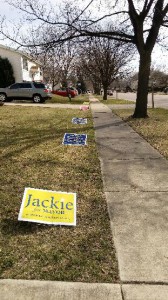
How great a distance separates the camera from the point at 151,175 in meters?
5.93

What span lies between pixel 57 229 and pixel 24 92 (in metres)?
25.9

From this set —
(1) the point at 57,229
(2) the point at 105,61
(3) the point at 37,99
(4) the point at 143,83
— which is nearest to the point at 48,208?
(1) the point at 57,229

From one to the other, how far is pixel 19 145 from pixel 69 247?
17.7 ft

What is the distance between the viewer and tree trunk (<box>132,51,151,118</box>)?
47.9ft

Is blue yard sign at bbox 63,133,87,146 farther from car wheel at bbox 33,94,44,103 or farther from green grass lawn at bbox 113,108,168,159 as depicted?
car wheel at bbox 33,94,44,103

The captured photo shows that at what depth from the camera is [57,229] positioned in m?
3.81

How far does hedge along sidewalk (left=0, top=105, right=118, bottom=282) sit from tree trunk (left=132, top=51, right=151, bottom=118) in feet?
26.7

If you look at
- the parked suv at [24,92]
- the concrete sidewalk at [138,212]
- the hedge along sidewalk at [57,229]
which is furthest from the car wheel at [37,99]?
the hedge along sidewalk at [57,229]

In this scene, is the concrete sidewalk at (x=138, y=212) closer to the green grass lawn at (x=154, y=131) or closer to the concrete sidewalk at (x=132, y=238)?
the concrete sidewalk at (x=132, y=238)

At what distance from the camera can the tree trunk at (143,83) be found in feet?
47.9

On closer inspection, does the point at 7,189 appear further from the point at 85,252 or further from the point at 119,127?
the point at 119,127

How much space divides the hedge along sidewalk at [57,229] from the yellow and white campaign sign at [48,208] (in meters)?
0.10

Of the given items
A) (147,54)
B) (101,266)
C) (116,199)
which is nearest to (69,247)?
(101,266)

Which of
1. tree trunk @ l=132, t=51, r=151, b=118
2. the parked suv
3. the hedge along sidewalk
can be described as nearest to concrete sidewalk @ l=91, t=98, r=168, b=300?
the hedge along sidewalk
